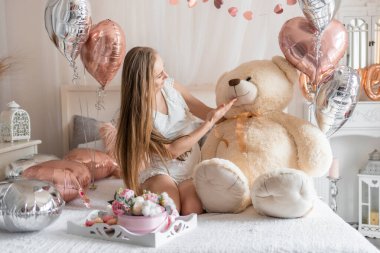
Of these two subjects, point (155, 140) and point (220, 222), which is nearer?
point (220, 222)

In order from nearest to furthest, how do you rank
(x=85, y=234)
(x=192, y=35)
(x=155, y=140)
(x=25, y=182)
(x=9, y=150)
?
(x=85, y=234), (x=25, y=182), (x=155, y=140), (x=9, y=150), (x=192, y=35)

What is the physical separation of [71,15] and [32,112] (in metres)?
1.06

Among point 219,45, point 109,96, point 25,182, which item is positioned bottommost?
point 25,182

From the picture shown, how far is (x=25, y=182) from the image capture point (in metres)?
1.58

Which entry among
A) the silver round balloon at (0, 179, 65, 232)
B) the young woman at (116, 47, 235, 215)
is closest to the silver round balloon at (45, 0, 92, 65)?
the young woman at (116, 47, 235, 215)

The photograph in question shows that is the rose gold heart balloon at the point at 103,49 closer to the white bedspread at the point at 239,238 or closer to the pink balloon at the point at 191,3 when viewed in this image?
the pink balloon at the point at 191,3

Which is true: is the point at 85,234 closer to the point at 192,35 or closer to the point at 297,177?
the point at 297,177

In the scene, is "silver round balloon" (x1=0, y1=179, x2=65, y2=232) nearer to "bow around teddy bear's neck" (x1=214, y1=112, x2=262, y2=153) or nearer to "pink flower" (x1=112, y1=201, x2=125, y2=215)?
"pink flower" (x1=112, y1=201, x2=125, y2=215)

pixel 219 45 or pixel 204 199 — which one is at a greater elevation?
pixel 219 45

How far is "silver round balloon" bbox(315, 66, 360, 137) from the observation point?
1.72 meters

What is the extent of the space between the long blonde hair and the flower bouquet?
0.32 meters

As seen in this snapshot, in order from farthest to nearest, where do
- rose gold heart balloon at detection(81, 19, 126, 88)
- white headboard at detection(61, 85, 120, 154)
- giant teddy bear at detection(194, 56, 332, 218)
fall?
white headboard at detection(61, 85, 120, 154) < rose gold heart balloon at detection(81, 19, 126, 88) < giant teddy bear at detection(194, 56, 332, 218)

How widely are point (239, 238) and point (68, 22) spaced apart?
3.79 feet

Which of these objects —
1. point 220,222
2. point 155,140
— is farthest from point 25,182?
point 220,222
